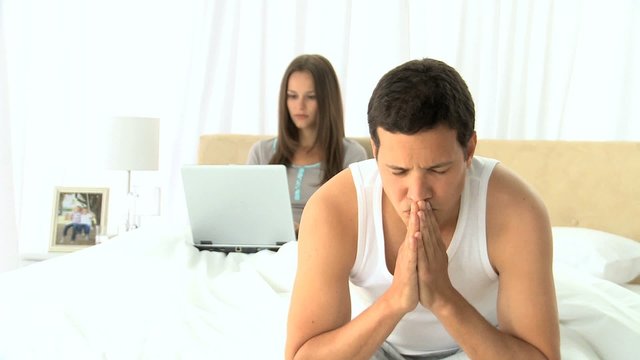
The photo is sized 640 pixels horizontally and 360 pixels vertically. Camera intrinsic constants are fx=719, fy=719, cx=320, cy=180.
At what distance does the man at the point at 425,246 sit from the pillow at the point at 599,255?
1.00 metres

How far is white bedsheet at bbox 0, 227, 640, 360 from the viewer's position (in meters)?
1.32

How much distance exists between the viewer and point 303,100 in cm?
280

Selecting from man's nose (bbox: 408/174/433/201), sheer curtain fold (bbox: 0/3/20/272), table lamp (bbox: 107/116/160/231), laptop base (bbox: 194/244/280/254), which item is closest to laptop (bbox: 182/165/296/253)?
laptop base (bbox: 194/244/280/254)

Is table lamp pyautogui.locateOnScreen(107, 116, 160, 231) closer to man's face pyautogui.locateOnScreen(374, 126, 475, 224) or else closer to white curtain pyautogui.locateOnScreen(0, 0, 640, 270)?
white curtain pyautogui.locateOnScreen(0, 0, 640, 270)

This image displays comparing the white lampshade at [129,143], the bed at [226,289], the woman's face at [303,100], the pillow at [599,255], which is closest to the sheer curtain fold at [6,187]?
the white lampshade at [129,143]

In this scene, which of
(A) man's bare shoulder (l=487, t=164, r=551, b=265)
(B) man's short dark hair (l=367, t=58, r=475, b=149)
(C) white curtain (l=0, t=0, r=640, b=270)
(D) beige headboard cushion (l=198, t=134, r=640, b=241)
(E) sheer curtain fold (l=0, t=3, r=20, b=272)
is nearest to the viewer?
(B) man's short dark hair (l=367, t=58, r=475, b=149)

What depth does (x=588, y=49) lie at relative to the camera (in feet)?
10.6

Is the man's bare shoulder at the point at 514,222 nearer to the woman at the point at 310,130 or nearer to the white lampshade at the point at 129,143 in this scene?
the woman at the point at 310,130

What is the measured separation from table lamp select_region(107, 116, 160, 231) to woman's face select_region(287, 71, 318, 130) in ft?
2.05

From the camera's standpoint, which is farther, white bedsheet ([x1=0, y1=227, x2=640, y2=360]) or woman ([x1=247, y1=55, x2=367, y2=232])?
woman ([x1=247, y1=55, x2=367, y2=232])

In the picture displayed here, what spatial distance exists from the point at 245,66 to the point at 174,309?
6.66ft

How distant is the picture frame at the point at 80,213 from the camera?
9.86 ft

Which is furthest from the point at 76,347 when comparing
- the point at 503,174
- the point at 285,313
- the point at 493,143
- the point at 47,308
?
the point at 493,143

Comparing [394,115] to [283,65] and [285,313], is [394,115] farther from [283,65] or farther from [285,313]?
[283,65]
